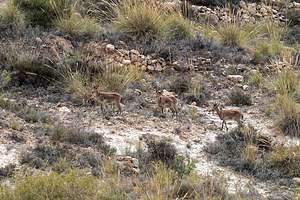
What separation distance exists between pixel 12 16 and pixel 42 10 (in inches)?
39.3

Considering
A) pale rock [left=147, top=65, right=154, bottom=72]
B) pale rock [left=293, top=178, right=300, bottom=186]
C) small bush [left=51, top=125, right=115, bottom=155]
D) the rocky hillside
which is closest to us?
the rocky hillside

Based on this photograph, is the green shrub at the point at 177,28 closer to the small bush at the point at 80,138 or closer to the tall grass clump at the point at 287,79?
the tall grass clump at the point at 287,79

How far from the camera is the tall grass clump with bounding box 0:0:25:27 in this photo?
9992 mm

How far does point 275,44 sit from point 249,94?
411 centimetres

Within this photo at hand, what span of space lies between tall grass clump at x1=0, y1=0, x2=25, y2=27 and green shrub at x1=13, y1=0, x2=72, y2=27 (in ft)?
1.11

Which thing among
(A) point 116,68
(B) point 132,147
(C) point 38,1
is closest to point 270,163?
(B) point 132,147

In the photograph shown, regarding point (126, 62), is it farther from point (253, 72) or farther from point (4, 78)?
point (253, 72)

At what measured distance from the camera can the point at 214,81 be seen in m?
10.2

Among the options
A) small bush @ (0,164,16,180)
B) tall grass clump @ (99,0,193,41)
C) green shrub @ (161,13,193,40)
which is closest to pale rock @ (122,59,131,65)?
tall grass clump @ (99,0,193,41)

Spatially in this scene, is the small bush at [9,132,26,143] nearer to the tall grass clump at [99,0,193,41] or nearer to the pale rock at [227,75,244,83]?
the tall grass clump at [99,0,193,41]

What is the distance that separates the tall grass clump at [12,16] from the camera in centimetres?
999

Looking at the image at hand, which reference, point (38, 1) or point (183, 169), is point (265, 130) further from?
point (38, 1)

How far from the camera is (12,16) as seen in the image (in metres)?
10.1

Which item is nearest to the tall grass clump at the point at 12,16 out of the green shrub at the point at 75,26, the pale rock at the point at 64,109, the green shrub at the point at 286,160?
the green shrub at the point at 75,26
